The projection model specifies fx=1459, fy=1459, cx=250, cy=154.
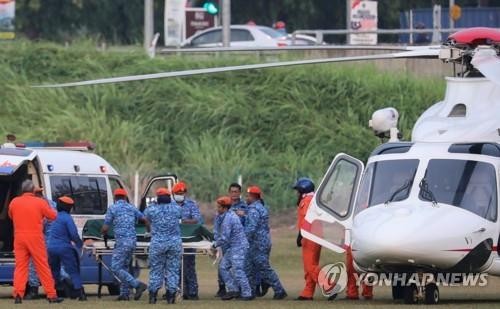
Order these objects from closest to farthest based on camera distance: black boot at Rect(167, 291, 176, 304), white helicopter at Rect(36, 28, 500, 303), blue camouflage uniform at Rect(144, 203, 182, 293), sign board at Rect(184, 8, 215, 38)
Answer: white helicopter at Rect(36, 28, 500, 303)
blue camouflage uniform at Rect(144, 203, 182, 293)
black boot at Rect(167, 291, 176, 304)
sign board at Rect(184, 8, 215, 38)

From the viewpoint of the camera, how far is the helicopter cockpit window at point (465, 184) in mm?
17312

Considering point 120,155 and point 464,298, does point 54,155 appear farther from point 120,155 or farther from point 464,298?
point 120,155

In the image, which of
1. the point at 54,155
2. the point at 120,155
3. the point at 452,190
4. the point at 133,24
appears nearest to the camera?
the point at 452,190

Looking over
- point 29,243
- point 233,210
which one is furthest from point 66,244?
point 233,210

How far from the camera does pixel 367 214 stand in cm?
1750

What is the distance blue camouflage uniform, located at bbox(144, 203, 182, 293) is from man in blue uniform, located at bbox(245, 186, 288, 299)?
1.57 metres

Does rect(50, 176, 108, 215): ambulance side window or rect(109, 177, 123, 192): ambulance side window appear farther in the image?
rect(109, 177, 123, 192): ambulance side window

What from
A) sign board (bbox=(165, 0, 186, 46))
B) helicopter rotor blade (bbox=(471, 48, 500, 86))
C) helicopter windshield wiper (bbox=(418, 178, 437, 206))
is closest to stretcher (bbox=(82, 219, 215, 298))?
helicopter windshield wiper (bbox=(418, 178, 437, 206))

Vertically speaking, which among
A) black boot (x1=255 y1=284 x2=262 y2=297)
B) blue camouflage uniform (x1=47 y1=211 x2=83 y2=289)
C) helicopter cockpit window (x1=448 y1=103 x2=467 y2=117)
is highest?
helicopter cockpit window (x1=448 y1=103 x2=467 y2=117)

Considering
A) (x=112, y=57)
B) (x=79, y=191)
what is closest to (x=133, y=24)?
(x=112, y=57)

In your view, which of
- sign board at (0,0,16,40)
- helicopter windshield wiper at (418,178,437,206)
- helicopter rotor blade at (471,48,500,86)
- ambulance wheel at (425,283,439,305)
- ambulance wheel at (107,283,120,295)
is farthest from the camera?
sign board at (0,0,16,40)

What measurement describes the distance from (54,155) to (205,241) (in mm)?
3019

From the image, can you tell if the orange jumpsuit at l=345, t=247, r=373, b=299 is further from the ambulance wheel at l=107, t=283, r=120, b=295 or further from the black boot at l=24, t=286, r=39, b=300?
the black boot at l=24, t=286, r=39, b=300

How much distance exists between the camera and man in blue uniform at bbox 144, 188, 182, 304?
18266 mm
